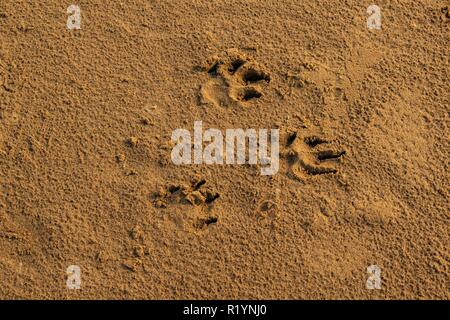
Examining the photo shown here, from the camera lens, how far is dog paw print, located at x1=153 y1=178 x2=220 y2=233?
110 inches

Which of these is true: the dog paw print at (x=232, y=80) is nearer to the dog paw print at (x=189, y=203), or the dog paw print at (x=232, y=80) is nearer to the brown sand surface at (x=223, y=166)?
the brown sand surface at (x=223, y=166)

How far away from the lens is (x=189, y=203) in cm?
282

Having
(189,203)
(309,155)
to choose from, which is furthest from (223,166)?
(309,155)

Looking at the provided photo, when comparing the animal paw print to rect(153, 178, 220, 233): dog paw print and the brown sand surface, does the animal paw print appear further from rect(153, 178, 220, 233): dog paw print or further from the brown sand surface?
rect(153, 178, 220, 233): dog paw print

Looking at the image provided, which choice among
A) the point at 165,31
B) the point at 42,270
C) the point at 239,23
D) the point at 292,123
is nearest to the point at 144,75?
the point at 165,31

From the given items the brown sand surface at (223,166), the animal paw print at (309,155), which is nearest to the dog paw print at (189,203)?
the brown sand surface at (223,166)

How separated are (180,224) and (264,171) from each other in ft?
1.39

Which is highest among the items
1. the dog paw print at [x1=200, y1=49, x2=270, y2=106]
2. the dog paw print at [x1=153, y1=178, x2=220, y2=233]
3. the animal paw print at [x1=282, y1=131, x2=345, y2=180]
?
the dog paw print at [x1=200, y1=49, x2=270, y2=106]

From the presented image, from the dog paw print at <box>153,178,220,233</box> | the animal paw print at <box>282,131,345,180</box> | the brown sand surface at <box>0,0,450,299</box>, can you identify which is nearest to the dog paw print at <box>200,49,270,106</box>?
the brown sand surface at <box>0,0,450,299</box>

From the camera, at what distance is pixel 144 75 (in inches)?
120

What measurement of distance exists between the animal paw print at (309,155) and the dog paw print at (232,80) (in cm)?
27

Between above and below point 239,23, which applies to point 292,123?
below

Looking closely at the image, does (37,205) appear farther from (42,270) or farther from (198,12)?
(198,12)

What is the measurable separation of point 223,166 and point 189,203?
219 mm
